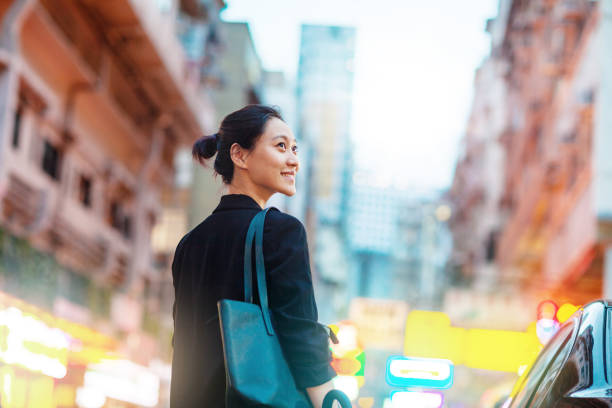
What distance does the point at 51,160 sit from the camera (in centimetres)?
2322

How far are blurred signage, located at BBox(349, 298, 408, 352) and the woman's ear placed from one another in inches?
1411

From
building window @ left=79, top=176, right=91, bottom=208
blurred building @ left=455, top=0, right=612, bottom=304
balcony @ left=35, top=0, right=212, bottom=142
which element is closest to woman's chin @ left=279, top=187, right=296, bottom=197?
balcony @ left=35, top=0, right=212, bottom=142

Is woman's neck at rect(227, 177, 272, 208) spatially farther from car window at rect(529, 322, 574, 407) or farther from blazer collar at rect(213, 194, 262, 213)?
car window at rect(529, 322, 574, 407)

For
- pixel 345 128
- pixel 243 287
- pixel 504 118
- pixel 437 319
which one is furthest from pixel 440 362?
pixel 345 128

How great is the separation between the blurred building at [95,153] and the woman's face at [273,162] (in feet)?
24.9

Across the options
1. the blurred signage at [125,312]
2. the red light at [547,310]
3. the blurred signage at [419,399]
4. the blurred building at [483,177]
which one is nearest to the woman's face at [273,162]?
the blurred signage at [419,399]

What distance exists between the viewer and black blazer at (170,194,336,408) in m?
2.83

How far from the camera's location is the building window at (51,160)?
22.7m

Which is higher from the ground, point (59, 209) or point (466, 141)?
point (466, 141)

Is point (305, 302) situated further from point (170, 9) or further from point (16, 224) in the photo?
point (170, 9)

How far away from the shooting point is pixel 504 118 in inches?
2111

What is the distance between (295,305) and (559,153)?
27.7 meters

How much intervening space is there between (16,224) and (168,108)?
11.1 m

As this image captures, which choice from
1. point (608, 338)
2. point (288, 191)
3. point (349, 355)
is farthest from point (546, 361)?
point (349, 355)
